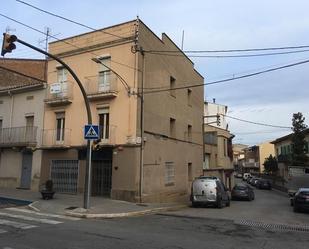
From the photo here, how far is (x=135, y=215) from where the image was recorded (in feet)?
57.1

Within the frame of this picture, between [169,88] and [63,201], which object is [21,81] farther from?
[63,201]

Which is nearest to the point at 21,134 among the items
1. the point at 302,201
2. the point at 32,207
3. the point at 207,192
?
the point at 32,207

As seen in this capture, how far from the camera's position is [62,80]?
2614 centimetres

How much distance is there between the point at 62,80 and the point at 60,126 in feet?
9.35

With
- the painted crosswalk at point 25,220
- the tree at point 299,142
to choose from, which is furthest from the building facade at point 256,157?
the painted crosswalk at point 25,220

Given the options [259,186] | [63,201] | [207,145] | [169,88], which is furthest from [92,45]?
[259,186]

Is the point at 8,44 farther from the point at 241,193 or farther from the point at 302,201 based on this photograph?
the point at 241,193

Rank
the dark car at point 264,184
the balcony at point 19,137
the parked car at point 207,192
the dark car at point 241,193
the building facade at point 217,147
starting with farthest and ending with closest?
the dark car at point 264,184, the building facade at point 217,147, the dark car at point 241,193, the balcony at point 19,137, the parked car at point 207,192

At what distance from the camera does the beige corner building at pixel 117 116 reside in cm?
2306

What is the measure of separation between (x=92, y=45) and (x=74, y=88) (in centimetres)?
280

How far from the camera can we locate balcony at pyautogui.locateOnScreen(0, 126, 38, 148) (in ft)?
87.2

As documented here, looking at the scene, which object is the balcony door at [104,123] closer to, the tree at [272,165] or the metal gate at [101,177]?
the metal gate at [101,177]

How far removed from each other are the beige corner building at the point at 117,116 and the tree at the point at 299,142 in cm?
2911

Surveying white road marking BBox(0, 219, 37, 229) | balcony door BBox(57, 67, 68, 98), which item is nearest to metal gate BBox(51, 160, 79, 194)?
balcony door BBox(57, 67, 68, 98)
